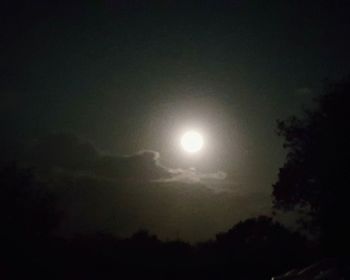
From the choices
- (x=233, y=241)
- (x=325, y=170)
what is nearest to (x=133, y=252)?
(x=233, y=241)

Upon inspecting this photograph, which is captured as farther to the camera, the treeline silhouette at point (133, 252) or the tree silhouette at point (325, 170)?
the treeline silhouette at point (133, 252)

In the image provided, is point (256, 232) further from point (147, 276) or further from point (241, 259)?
point (147, 276)

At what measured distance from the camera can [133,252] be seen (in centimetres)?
9069

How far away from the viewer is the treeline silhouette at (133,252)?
7019 centimetres

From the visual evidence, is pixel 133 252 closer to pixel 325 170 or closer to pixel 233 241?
pixel 233 241

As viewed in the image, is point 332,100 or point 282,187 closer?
point 332,100

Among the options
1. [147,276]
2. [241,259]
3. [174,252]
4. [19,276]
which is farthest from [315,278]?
[174,252]

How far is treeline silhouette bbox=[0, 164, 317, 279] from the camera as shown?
70188 millimetres

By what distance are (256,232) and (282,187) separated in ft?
149

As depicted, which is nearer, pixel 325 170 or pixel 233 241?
pixel 325 170

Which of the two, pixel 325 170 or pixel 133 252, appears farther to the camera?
pixel 133 252

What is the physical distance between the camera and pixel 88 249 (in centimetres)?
8356

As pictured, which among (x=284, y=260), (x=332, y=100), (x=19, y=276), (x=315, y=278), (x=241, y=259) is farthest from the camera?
(x=241, y=259)

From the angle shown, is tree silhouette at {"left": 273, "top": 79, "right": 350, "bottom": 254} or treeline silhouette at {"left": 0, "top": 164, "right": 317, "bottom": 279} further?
treeline silhouette at {"left": 0, "top": 164, "right": 317, "bottom": 279}
